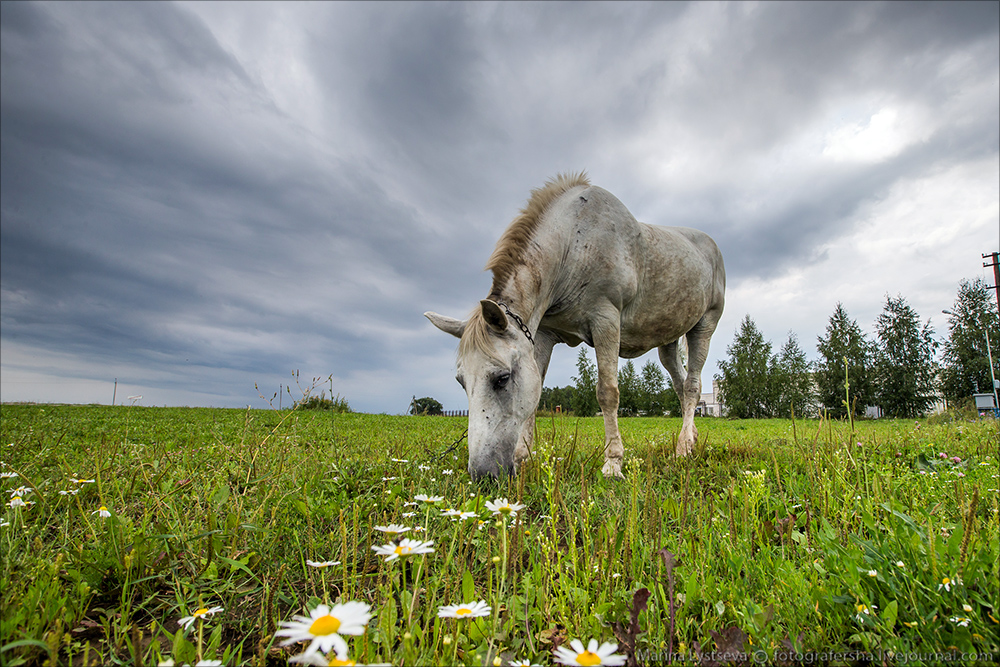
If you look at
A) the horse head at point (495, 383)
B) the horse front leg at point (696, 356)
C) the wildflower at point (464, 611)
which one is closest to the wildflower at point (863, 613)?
the wildflower at point (464, 611)

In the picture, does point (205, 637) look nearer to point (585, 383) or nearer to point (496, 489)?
point (496, 489)

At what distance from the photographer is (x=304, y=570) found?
2.26m

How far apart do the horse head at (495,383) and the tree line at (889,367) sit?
48205mm

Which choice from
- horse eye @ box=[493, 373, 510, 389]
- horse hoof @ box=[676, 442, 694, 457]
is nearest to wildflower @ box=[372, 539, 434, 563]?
horse eye @ box=[493, 373, 510, 389]

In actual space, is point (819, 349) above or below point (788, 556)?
above

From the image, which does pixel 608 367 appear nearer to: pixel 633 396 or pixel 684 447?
pixel 684 447

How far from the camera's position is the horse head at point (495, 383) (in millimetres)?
4070

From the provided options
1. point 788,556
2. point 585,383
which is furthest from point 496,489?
point 585,383

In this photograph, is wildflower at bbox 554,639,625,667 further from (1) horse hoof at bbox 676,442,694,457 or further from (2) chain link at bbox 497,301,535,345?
(1) horse hoof at bbox 676,442,694,457

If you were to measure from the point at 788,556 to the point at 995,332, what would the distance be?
2541 inches

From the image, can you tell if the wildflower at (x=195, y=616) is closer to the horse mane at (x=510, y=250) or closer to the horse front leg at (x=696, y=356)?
the horse mane at (x=510, y=250)

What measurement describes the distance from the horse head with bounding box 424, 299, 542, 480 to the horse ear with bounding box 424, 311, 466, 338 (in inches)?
21.1

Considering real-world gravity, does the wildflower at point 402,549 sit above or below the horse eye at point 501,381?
below

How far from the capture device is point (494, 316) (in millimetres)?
4160
